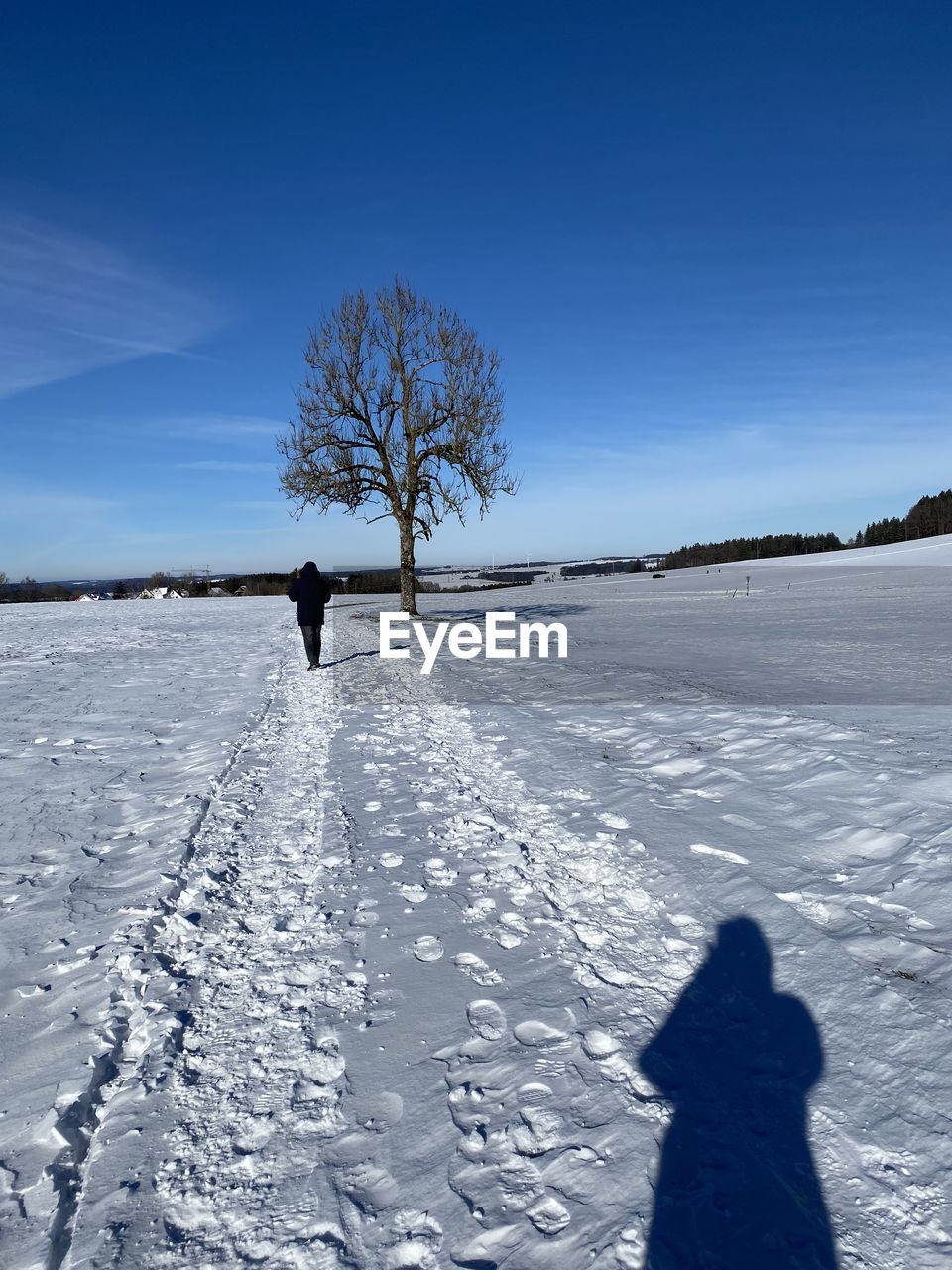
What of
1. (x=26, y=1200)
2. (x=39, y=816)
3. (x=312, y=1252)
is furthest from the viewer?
(x=39, y=816)

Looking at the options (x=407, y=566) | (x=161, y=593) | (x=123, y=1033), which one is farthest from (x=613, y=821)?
(x=161, y=593)

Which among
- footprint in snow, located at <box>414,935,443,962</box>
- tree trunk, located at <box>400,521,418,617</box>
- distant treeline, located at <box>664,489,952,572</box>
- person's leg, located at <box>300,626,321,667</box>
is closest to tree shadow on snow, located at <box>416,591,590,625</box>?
tree trunk, located at <box>400,521,418,617</box>

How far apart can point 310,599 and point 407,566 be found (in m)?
10.8

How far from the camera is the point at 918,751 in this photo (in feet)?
19.5

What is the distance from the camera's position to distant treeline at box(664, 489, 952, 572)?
111m

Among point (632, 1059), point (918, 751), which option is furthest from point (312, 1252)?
point (918, 751)

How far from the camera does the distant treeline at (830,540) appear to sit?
111 metres

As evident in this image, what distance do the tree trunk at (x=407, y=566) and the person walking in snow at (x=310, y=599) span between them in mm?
9857

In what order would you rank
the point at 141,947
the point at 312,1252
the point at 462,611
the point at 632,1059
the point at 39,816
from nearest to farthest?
the point at 312,1252 → the point at 632,1059 → the point at 141,947 → the point at 39,816 → the point at 462,611

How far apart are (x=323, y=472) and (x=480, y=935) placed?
2024cm

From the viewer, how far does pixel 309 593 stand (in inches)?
520

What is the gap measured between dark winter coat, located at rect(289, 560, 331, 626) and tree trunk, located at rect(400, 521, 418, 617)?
32.7ft

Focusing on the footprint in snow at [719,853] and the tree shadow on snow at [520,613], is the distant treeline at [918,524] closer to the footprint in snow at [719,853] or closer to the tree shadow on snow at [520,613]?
the tree shadow on snow at [520,613]

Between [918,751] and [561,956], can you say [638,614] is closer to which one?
[918,751]
